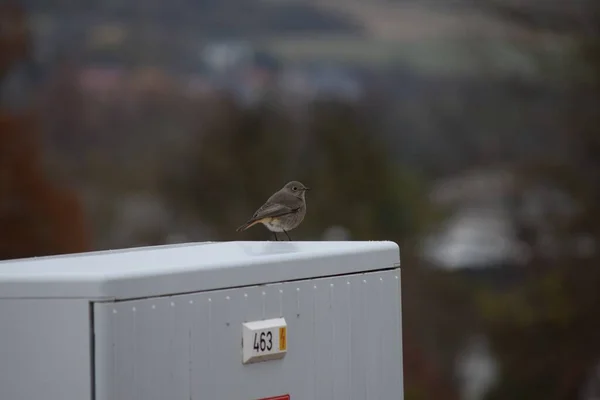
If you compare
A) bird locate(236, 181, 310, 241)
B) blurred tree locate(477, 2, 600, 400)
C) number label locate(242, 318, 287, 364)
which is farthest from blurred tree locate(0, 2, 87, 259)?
number label locate(242, 318, 287, 364)

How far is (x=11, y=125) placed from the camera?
13484 millimetres

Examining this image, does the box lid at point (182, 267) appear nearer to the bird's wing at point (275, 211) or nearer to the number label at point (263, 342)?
the number label at point (263, 342)

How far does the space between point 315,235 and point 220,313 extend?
1027 cm

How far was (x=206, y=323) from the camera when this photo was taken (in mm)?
3057

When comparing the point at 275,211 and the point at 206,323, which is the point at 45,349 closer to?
the point at 206,323

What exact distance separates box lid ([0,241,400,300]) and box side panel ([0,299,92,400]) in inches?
1.3

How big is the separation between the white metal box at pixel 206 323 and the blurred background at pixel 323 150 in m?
8.88

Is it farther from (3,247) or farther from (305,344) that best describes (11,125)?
(305,344)

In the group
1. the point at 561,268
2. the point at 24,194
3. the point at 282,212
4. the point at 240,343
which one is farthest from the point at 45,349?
the point at 561,268

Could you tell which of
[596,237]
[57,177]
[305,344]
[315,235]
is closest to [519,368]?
[596,237]

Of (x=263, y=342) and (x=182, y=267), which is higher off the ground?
(x=182, y=267)

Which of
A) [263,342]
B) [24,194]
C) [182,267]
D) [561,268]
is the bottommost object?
[561,268]

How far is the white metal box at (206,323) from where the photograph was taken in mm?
2789

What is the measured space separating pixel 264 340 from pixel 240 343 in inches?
3.3
